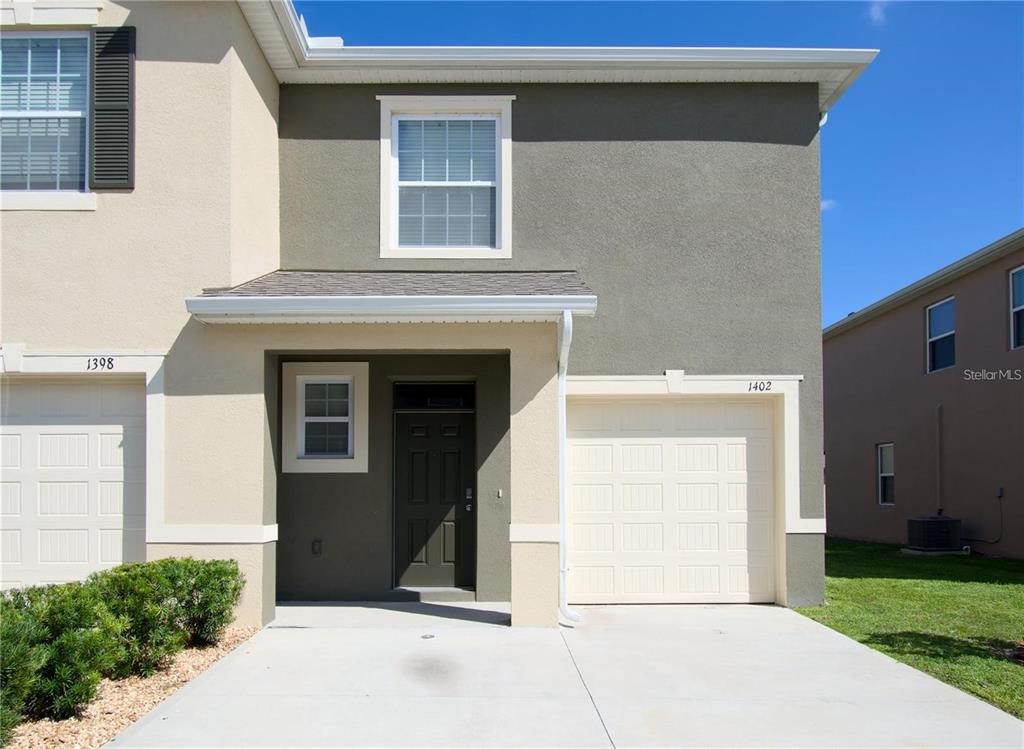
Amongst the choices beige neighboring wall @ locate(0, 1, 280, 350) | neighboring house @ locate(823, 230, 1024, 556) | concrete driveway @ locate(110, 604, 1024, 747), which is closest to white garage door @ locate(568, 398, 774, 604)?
concrete driveway @ locate(110, 604, 1024, 747)

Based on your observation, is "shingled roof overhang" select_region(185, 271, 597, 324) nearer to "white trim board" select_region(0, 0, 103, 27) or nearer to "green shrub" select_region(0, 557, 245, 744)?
"green shrub" select_region(0, 557, 245, 744)

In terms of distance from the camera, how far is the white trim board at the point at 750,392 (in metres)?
9.66

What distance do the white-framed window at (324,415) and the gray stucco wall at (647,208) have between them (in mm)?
1409

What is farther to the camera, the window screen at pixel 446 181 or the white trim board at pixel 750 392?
the window screen at pixel 446 181

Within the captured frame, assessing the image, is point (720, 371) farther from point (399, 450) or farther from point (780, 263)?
point (399, 450)

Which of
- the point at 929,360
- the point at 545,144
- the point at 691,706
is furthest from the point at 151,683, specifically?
the point at 929,360

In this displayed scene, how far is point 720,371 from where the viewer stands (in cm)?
984

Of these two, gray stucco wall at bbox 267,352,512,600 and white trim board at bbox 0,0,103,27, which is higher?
white trim board at bbox 0,0,103,27

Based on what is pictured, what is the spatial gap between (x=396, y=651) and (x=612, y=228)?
17.4 feet

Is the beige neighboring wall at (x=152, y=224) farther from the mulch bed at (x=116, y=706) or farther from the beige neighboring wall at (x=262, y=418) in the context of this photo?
the mulch bed at (x=116, y=706)

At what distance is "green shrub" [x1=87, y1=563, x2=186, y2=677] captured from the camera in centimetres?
657

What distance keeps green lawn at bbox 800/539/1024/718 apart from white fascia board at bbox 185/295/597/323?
4.32 meters

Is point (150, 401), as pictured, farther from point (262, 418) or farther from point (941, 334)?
point (941, 334)

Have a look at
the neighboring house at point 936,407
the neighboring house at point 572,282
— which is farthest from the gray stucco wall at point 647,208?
the neighboring house at point 936,407
